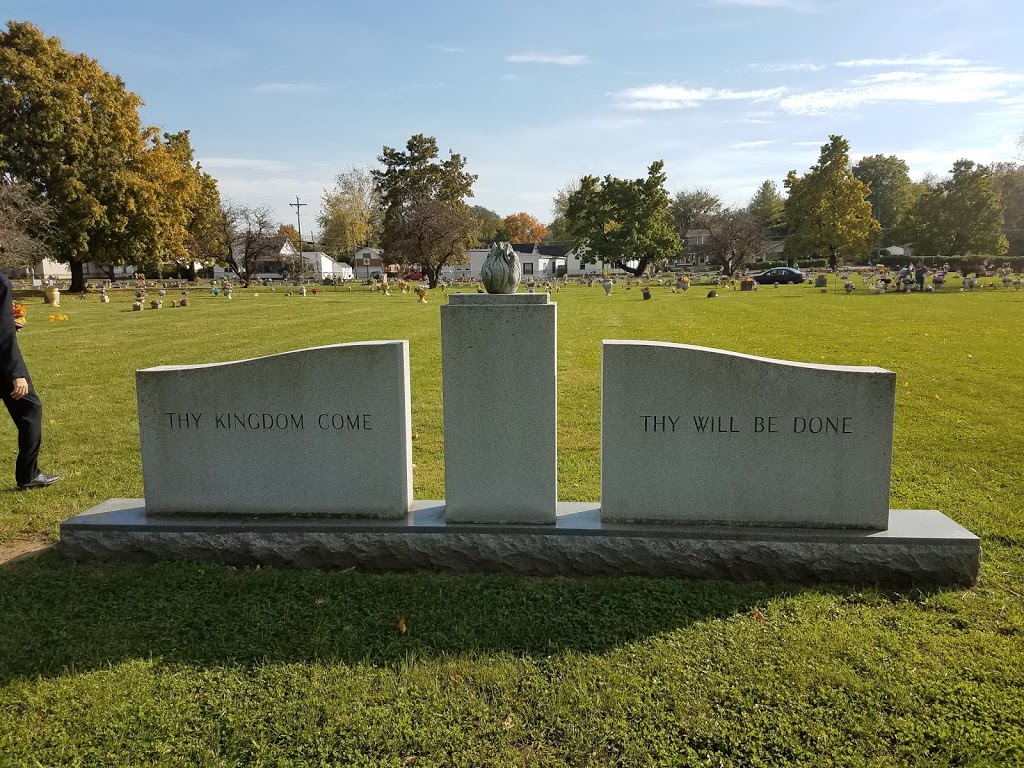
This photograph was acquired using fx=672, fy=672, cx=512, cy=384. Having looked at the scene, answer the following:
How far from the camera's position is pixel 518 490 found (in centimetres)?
416

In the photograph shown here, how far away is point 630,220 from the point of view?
59406 millimetres

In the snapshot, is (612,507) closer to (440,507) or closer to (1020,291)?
(440,507)

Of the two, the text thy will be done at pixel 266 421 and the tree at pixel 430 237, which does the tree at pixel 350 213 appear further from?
the text thy will be done at pixel 266 421

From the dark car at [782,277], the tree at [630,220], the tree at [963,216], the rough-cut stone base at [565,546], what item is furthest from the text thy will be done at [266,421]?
the tree at [963,216]

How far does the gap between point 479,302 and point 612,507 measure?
150 centimetres

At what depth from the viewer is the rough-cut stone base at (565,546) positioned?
3881mm

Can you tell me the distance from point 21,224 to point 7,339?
36.0 metres

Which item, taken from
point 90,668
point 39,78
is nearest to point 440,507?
point 90,668

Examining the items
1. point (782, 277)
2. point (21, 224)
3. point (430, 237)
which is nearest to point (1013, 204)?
point (782, 277)

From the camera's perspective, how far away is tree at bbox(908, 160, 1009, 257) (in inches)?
2339

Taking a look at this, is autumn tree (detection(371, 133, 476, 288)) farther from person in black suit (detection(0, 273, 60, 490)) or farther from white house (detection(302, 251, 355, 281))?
person in black suit (detection(0, 273, 60, 490))

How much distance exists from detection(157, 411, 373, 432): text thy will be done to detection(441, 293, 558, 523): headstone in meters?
0.60

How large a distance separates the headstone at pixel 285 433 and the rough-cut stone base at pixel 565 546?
161 mm

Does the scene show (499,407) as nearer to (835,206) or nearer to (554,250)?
(835,206)
